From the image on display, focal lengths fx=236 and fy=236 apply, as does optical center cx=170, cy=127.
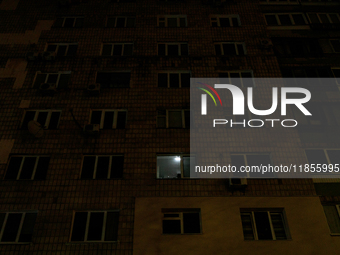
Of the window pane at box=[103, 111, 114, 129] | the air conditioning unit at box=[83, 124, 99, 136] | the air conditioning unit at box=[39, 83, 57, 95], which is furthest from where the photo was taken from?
the air conditioning unit at box=[39, 83, 57, 95]

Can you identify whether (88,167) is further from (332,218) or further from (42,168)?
(332,218)

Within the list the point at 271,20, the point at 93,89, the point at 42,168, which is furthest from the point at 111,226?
the point at 271,20

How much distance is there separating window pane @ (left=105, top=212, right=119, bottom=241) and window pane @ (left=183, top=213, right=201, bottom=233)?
2828mm

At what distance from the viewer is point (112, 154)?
11.3m

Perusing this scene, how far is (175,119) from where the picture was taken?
12406 millimetres

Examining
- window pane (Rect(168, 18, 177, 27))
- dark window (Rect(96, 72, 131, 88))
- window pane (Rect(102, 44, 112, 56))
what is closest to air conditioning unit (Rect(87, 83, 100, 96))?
dark window (Rect(96, 72, 131, 88))

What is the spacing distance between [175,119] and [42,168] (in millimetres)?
6773

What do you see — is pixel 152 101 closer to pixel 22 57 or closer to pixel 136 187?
pixel 136 187

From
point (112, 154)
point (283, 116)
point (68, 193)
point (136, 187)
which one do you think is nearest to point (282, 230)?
point (283, 116)

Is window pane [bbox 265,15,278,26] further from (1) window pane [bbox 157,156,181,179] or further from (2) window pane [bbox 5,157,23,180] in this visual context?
(2) window pane [bbox 5,157,23,180]

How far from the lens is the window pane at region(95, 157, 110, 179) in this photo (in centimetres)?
1093

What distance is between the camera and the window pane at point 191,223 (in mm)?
9734

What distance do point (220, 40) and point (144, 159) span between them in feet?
30.6

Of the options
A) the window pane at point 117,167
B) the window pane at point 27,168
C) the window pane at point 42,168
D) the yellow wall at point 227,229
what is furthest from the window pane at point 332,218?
the window pane at point 27,168
